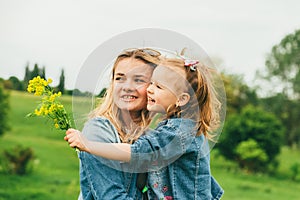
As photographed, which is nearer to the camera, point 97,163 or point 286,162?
point 97,163

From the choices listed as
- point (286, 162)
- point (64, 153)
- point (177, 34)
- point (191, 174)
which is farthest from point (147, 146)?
point (286, 162)

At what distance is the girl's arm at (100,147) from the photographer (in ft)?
5.48

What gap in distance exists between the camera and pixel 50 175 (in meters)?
6.25

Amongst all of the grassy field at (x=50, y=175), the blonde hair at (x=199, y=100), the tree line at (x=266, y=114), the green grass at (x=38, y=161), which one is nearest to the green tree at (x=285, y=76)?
the tree line at (x=266, y=114)

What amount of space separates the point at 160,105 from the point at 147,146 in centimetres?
15

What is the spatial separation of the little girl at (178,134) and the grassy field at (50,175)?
4.12 m

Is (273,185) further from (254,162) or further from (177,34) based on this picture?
(177,34)

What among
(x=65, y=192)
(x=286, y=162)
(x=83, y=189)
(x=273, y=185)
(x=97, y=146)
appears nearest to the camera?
(x=97, y=146)

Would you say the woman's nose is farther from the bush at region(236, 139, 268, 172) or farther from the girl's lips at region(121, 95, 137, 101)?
the bush at region(236, 139, 268, 172)

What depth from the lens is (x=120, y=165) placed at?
176cm

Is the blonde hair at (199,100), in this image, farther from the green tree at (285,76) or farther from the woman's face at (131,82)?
the green tree at (285,76)

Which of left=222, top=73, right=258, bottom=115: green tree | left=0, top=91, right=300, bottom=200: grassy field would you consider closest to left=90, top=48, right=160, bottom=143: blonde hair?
left=0, top=91, right=300, bottom=200: grassy field

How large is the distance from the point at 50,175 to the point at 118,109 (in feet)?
14.9

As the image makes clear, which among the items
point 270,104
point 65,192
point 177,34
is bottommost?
point 65,192
